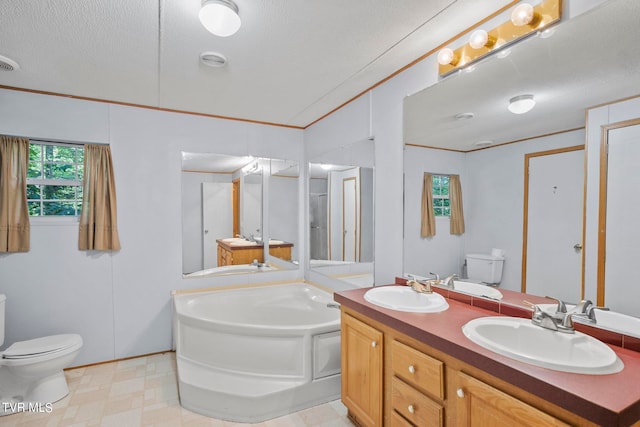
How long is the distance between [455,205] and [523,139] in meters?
0.52

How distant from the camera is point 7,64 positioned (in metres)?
2.14

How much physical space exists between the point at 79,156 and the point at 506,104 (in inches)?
137

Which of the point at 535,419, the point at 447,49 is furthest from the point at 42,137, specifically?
the point at 535,419

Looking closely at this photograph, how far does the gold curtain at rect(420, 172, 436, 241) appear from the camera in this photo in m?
2.08

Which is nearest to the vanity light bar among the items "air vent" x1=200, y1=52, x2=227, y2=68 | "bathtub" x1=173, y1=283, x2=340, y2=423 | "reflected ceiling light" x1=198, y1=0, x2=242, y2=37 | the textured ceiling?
the textured ceiling

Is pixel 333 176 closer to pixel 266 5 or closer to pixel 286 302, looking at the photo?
pixel 286 302

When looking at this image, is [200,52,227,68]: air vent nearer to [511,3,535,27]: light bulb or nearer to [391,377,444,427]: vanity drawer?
[511,3,535,27]: light bulb

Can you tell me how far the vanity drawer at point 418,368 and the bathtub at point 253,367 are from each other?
0.83m

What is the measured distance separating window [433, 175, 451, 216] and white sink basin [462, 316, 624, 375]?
75 cm

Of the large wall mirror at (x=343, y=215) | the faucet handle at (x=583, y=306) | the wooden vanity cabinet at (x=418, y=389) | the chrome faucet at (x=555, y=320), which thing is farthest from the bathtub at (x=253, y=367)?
the faucet handle at (x=583, y=306)

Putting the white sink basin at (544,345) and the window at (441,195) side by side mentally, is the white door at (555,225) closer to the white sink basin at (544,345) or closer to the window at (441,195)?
the white sink basin at (544,345)

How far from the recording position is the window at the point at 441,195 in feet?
6.57

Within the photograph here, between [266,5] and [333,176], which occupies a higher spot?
[266,5]

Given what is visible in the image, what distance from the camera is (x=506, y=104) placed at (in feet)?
5.38
